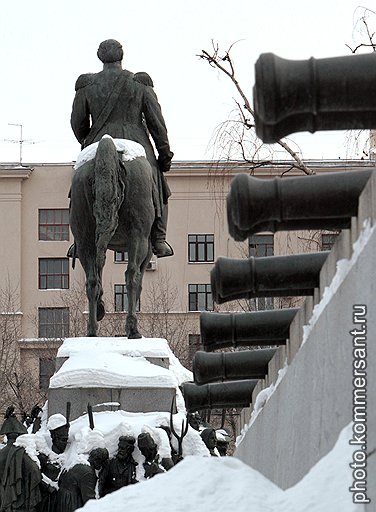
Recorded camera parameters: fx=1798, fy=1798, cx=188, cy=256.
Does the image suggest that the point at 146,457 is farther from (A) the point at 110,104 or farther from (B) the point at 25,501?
(A) the point at 110,104

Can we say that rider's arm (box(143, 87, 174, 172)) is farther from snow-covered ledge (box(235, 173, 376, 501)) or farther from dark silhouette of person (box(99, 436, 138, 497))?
snow-covered ledge (box(235, 173, 376, 501))

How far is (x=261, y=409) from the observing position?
9.94 m

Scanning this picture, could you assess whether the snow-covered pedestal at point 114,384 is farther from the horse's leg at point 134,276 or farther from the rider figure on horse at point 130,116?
the rider figure on horse at point 130,116

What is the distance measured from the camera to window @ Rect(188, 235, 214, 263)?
78.6m

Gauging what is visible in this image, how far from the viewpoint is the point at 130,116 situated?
18.3 meters

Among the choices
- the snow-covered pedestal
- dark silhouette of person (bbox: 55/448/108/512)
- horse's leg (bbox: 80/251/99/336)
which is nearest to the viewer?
dark silhouette of person (bbox: 55/448/108/512)

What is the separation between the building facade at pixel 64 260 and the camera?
238 ft

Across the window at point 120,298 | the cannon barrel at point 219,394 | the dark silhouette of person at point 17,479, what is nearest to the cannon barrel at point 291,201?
the cannon barrel at point 219,394

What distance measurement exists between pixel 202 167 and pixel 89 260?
197ft

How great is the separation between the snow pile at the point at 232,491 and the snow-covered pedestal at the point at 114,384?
1011 cm

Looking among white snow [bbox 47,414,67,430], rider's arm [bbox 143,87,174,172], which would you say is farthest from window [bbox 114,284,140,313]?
white snow [bbox 47,414,67,430]

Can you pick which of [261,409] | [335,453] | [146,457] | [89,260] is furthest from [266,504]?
[89,260]

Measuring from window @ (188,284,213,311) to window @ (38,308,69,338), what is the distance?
18.2 ft

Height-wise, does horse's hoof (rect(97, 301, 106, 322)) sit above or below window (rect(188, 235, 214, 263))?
below
